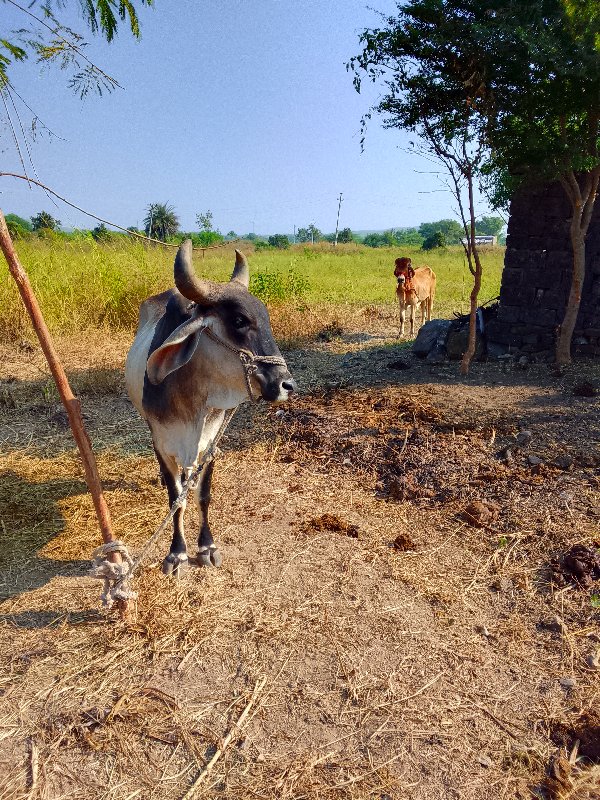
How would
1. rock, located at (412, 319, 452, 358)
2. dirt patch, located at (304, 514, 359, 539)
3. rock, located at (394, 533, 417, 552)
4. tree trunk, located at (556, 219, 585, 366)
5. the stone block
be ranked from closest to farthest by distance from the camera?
1. rock, located at (394, 533, 417, 552)
2. dirt patch, located at (304, 514, 359, 539)
3. tree trunk, located at (556, 219, 585, 366)
4. the stone block
5. rock, located at (412, 319, 452, 358)

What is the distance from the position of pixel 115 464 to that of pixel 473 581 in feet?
10.2

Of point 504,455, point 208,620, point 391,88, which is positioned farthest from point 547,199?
point 208,620

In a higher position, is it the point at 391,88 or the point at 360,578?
the point at 391,88

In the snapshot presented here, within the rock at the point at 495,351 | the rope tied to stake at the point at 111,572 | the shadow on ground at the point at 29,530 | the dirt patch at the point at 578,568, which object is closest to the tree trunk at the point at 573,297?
the rock at the point at 495,351

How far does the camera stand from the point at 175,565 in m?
3.15

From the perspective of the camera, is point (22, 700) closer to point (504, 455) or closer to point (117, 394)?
point (504, 455)

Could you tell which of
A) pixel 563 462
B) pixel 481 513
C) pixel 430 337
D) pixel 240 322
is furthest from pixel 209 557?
pixel 430 337

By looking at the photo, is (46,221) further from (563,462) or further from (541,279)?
(541,279)

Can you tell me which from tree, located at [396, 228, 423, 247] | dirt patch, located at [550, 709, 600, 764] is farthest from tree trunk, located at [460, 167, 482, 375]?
tree, located at [396, 228, 423, 247]

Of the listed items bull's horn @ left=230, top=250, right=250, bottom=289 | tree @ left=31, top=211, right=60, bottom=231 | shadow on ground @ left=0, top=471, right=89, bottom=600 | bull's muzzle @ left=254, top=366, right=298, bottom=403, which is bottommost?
shadow on ground @ left=0, top=471, right=89, bottom=600

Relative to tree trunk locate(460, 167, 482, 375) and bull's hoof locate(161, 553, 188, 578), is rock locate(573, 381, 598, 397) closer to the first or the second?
tree trunk locate(460, 167, 482, 375)

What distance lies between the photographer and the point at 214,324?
264cm

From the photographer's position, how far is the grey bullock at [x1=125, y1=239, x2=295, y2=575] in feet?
8.35

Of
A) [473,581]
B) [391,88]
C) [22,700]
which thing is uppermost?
[391,88]
